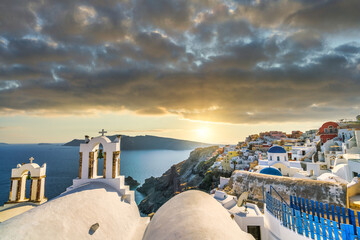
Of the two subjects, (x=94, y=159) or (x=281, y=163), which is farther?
(x=281, y=163)

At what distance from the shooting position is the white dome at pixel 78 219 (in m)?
4.72

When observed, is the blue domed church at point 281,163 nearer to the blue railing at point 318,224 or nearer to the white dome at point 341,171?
the white dome at point 341,171

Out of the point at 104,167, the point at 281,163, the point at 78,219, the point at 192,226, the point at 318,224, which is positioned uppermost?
the point at 104,167

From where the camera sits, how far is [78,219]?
602 centimetres

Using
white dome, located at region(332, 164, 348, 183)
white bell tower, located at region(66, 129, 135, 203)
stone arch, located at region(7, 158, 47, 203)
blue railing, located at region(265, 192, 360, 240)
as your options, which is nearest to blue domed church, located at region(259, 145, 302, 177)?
white dome, located at region(332, 164, 348, 183)

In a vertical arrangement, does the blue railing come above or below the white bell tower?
below

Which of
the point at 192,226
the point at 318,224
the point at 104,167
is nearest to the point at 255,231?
the point at 318,224

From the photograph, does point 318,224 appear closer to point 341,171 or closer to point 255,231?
point 255,231

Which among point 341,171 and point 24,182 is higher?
point 24,182

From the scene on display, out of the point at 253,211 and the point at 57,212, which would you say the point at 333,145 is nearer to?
the point at 253,211

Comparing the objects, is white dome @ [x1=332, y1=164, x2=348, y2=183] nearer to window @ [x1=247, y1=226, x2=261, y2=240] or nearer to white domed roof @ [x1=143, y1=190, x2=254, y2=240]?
window @ [x1=247, y1=226, x2=261, y2=240]

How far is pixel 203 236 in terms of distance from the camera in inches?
182

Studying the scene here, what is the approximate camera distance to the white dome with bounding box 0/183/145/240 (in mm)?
4722

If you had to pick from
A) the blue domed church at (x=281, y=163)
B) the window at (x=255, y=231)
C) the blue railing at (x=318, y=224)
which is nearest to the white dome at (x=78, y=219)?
the window at (x=255, y=231)
